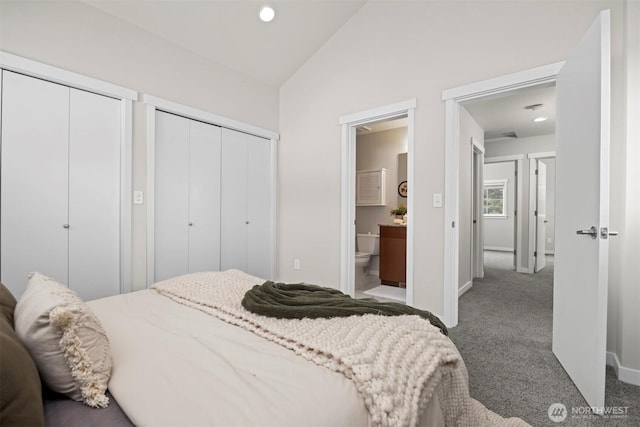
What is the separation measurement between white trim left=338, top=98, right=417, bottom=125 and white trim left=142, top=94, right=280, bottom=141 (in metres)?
1.01

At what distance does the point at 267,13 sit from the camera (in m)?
2.99

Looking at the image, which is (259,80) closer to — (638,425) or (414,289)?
(414,289)

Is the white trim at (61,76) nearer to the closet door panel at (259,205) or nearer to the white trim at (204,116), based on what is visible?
the white trim at (204,116)

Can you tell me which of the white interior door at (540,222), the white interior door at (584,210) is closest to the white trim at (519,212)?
the white interior door at (540,222)

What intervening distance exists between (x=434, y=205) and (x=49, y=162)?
124 inches

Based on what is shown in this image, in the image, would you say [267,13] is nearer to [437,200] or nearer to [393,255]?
[437,200]

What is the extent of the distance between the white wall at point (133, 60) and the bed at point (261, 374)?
1.96 meters

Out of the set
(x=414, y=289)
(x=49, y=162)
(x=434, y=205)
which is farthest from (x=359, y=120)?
(x=49, y=162)

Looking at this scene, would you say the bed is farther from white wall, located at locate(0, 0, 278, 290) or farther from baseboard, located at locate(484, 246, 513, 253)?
baseboard, located at locate(484, 246, 513, 253)

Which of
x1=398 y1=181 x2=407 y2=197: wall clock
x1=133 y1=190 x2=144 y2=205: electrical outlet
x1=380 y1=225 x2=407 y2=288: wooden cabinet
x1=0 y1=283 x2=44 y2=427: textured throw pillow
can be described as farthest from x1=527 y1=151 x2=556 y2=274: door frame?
x1=0 y1=283 x2=44 y2=427: textured throw pillow

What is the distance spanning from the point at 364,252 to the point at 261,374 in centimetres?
424

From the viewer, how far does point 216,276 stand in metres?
1.96

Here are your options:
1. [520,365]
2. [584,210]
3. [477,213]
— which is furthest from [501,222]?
[584,210]

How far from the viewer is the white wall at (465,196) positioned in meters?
3.91
